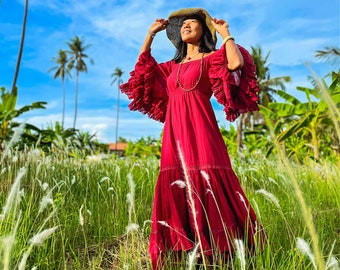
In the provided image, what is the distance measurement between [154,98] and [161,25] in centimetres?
51

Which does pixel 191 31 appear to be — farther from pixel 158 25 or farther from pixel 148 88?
pixel 148 88

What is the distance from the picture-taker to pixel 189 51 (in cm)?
279

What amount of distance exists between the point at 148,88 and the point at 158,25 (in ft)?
1.49

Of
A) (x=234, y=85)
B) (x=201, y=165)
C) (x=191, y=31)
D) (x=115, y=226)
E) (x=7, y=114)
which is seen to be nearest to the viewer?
(x=201, y=165)

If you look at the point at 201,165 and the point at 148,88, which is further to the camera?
the point at 148,88

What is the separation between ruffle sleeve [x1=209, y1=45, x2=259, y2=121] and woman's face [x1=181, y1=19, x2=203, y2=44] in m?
0.27

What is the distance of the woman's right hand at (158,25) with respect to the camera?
2.86 metres

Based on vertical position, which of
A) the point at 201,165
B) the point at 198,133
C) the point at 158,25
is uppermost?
the point at 158,25

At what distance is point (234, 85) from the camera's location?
2543 mm

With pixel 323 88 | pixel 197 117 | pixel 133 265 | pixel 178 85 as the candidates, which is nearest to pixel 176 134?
pixel 197 117

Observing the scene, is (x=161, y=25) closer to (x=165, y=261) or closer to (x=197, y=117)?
(x=197, y=117)

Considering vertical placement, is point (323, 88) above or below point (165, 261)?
above

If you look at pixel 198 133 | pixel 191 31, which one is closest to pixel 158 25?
pixel 191 31

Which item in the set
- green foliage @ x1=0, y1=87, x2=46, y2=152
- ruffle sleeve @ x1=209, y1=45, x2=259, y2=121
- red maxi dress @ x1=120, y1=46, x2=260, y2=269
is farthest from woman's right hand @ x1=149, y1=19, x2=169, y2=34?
green foliage @ x1=0, y1=87, x2=46, y2=152
